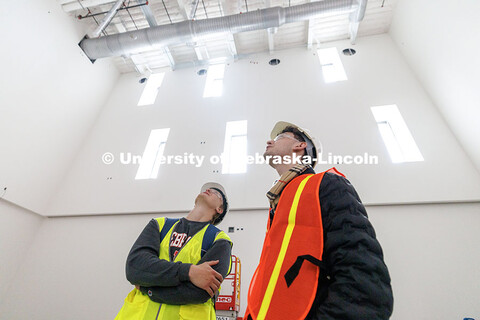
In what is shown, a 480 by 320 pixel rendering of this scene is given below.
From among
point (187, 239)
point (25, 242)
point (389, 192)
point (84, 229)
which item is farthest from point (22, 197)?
point (389, 192)

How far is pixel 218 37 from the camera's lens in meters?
6.09

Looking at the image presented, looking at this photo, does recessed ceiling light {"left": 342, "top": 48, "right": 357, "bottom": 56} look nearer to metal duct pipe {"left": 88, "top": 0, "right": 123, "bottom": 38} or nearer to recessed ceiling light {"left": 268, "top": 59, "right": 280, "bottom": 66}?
recessed ceiling light {"left": 268, "top": 59, "right": 280, "bottom": 66}

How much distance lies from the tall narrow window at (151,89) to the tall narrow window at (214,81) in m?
1.30

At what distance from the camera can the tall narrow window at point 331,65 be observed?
5105 mm

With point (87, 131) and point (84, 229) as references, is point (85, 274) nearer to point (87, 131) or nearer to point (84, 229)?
point (84, 229)

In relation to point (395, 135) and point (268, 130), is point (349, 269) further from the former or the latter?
point (395, 135)

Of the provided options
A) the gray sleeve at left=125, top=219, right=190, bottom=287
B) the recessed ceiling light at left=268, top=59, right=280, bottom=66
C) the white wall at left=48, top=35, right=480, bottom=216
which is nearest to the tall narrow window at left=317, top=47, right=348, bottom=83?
the white wall at left=48, top=35, right=480, bottom=216

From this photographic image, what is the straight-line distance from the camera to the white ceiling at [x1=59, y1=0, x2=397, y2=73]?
5.39 m

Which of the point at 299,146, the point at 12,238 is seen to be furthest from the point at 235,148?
the point at 12,238

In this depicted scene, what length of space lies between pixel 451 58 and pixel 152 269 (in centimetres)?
490

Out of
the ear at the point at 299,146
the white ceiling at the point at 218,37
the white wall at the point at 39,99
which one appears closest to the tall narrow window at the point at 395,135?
the white ceiling at the point at 218,37

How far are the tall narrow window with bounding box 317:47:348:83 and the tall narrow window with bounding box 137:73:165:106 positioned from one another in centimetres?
400

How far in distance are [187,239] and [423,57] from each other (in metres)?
5.20

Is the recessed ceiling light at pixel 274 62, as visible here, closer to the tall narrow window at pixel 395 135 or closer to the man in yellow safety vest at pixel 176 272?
the tall narrow window at pixel 395 135
